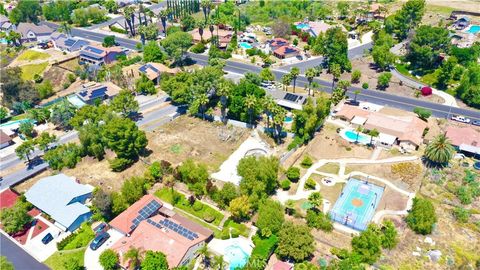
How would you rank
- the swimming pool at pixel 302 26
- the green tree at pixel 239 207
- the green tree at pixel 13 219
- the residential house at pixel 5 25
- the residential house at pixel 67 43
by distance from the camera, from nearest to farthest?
1. the green tree at pixel 13 219
2. the green tree at pixel 239 207
3. the residential house at pixel 67 43
4. the swimming pool at pixel 302 26
5. the residential house at pixel 5 25

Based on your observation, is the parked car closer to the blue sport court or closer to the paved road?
the blue sport court

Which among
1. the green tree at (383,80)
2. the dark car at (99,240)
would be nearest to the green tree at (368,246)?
the dark car at (99,240)

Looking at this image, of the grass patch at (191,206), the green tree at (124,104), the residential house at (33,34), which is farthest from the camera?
the residential house at (33,34)

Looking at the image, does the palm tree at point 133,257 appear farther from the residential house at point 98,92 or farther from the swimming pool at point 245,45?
the swimming pool at point 245,45

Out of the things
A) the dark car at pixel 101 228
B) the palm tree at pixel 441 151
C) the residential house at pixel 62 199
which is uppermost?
the palm tree at pixel 441 151

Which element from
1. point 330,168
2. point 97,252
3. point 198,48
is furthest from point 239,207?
point 198,48

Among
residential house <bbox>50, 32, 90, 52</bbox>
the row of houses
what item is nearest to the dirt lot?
the row of houses

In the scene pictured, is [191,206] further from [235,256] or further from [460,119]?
[460,119]
